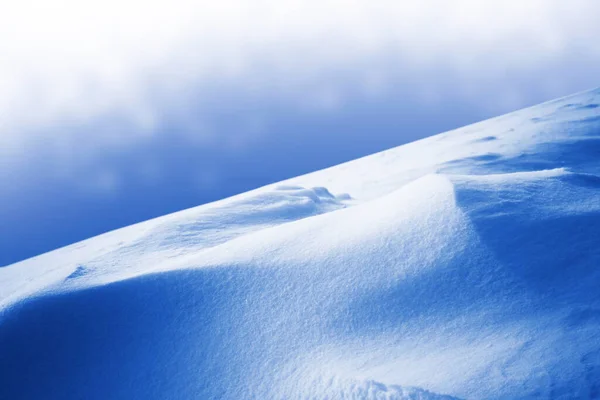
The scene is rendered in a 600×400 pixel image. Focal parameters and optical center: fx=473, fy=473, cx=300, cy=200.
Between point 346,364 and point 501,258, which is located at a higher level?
point 501,258

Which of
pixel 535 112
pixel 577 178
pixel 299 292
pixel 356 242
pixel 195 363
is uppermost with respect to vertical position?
pixel 535 112

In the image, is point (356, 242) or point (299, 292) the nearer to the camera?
point (299, 292)

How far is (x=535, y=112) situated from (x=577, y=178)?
352 centimetres

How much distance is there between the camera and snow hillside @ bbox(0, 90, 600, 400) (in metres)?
1.08

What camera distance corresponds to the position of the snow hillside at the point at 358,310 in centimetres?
108

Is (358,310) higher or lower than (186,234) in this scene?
lower

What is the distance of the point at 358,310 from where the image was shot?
138cm

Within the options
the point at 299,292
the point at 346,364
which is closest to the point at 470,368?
the point at 346,364

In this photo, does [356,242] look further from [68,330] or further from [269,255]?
[68,330]

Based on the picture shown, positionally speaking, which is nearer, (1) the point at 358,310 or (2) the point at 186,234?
(1) the point at 358,310

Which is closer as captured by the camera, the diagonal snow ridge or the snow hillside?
the snow hillside

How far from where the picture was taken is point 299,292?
1.51 m

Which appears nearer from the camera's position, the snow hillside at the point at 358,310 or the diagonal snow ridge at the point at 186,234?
the snow hillside at the point at 358,310

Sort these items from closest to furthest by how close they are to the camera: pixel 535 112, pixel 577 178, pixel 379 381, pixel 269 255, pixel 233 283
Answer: pixel 379 381
pixel 233 283
pixel 269 255
pixel 577 178
pixel 535 112
